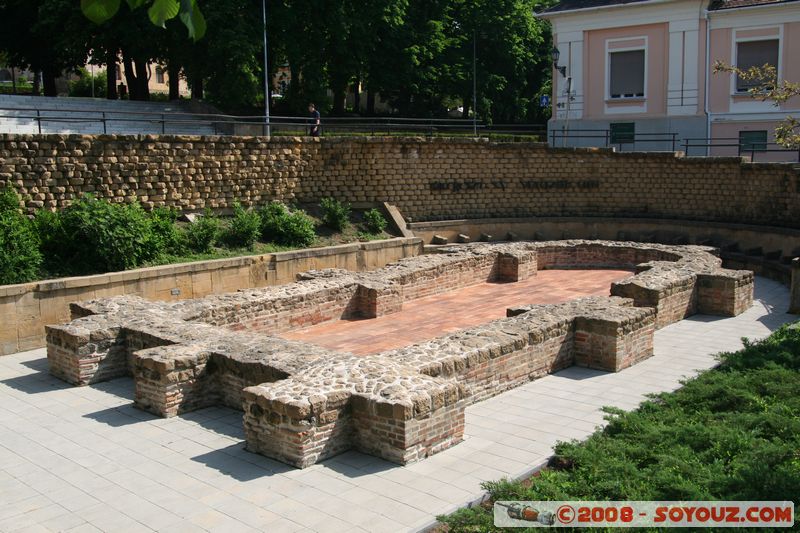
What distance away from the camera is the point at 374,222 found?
2336 centimetres

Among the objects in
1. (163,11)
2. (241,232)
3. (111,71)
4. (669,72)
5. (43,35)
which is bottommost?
(241,232)

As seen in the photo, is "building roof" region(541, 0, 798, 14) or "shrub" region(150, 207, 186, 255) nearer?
"shrub" region(150, 207, 186, 255)

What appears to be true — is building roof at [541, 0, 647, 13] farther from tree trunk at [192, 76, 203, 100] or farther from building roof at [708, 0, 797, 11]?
tree trunk at [192, 76, 203, 100]

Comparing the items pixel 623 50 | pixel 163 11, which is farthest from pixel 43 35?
pixel 163 11

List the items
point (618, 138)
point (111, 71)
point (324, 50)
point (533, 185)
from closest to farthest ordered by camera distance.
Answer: point (533, 185), point (618, 138), point (324, 50), point (111, 71)

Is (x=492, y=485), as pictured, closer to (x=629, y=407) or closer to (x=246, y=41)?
(x=629, y=407)

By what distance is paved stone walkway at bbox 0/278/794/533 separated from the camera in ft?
22.7

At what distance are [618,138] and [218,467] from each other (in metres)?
24.7

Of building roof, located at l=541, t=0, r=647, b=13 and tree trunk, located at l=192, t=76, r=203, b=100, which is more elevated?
building roof, located at l=541, t=0, r=647, b=13

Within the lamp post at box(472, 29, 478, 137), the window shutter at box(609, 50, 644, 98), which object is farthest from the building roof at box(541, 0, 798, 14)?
the lamp post at box(472, 29, 478, 137)

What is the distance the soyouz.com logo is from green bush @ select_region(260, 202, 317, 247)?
14.5 m

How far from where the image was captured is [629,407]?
32.6ft

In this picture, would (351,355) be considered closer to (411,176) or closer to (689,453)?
(689,453)

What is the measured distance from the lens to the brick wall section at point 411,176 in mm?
18203
